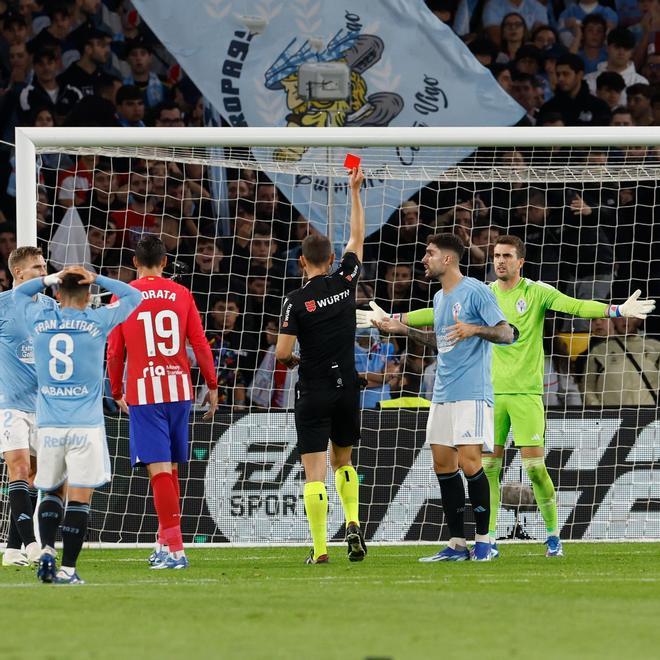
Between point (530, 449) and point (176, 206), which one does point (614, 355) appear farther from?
point (176, 206)

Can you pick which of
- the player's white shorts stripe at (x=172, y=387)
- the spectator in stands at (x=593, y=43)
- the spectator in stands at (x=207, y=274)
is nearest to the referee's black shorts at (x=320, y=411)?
the player's white shorts stripe at (x=172, y=387)

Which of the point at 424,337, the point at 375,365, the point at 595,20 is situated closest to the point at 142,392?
the point at 424,337

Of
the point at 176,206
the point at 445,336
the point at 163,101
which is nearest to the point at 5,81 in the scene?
the point at 163,101

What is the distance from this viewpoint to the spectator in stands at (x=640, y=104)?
15469mm

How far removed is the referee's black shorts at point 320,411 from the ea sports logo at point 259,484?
2431 mm

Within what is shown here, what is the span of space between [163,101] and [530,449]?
23.2 feet

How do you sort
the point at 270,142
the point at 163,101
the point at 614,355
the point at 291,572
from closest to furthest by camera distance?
1. the point at 291,572
2. the point at 270,142
3. the point at 614,355
4. the point at 163,101

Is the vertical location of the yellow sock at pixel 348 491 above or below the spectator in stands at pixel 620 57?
below

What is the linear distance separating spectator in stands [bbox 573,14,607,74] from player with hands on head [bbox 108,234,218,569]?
840 centimetres

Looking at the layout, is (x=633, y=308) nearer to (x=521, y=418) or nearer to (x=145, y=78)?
(x=521, y=418)

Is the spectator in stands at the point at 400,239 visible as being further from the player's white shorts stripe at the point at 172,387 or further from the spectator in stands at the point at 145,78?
the player's white shorts stripe at the point at 172,387

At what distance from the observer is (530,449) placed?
10.2 m

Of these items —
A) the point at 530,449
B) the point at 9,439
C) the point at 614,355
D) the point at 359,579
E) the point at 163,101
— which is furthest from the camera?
the point at 163,101

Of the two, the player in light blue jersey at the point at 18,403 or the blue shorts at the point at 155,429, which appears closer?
the blue shorts at the point at 155,429
